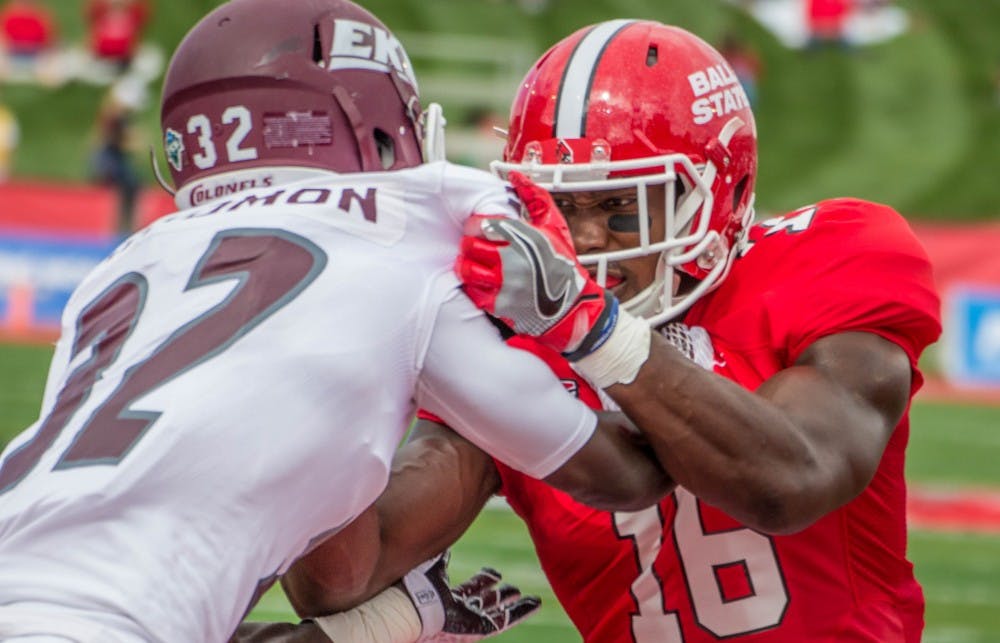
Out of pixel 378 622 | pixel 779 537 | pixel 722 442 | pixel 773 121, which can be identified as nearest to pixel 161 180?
pixel 378 622

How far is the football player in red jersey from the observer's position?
259cm

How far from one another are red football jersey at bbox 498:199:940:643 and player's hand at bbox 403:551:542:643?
0.13m

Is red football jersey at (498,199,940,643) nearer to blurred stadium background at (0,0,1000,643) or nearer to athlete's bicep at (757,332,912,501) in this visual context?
athlete's bicep at (757,332,912,501)

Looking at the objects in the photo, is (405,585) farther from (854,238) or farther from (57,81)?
(57,81)

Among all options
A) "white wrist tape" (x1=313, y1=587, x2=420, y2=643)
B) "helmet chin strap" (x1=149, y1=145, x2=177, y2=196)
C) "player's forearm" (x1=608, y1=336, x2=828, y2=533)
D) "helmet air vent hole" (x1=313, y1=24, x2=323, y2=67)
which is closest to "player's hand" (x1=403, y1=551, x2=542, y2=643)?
"white wrist tape" (x1=313, y1=587, x2=420, y2=643)

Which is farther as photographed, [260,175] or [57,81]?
[57,81]

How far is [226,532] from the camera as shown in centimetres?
219

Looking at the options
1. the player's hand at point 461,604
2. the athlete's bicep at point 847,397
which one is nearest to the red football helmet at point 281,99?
the athlete's bicep at point 847,397

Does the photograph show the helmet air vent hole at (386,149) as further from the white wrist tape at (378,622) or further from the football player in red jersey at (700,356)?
the white wrist tape at (378,622)

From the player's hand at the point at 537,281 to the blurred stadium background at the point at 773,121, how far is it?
9.24 meters

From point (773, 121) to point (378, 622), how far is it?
1796 cm

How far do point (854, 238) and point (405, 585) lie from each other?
39.4 inches

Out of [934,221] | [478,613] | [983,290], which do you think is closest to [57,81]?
[934,221]

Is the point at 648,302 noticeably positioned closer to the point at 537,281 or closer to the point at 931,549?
the point at 537,281
